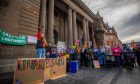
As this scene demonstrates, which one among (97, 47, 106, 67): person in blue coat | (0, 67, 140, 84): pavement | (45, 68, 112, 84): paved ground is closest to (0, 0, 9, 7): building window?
(0, 67, 140, 84): pavement

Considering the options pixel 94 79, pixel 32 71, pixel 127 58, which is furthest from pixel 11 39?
pixel 127 58

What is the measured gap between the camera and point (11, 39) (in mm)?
8914

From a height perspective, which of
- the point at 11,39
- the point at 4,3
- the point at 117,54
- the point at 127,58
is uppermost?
the point at 4,3

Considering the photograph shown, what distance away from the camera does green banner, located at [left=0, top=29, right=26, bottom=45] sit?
8.23 m

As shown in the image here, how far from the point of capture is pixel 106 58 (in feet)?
46.9

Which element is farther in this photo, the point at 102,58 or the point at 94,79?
the point at 102,58

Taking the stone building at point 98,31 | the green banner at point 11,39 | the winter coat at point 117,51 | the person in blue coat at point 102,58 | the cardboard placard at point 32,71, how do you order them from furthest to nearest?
1. the stone building at point 98,31
2. the person in blue coat at point 102,58
3. the winter coat at point 117,51
4. the green banner at point 11,39
5. the cardboard placard at point 32,71

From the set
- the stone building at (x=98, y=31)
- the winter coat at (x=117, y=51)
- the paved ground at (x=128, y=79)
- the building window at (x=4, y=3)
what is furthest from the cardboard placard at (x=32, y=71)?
the stone building at (x=98, y=31)

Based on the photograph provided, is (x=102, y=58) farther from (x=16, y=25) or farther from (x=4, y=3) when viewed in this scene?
(x=4, y=3)

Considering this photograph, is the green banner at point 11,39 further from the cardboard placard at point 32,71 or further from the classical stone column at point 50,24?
the classical stone column at point 50,24

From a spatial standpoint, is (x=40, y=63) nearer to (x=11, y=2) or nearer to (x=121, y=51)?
(x=11, y=2)

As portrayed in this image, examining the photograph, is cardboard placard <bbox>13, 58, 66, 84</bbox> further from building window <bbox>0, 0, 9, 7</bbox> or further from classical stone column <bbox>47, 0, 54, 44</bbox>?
classical stone column <bbox>47, 0, 54, 44</bbox>

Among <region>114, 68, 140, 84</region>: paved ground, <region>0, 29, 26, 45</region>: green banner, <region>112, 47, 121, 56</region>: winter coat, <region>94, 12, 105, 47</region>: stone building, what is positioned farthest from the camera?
<region>94, 12, 105, 47</region>: stone building

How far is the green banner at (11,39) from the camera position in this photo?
823cm
